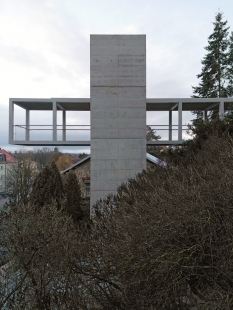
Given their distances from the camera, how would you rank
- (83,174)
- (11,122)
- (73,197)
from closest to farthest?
(11,122) < (73,197) < (83,174)

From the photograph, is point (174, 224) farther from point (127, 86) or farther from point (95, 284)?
point (127, 86)

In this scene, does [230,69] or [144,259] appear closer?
[144,259]

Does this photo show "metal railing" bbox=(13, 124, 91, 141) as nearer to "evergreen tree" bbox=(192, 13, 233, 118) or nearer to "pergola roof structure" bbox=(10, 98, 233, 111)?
"pergola roof structure" bbox=(10, 98, 233, 111)

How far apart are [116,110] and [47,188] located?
5790mm

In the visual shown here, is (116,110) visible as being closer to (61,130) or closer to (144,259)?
(61,130)

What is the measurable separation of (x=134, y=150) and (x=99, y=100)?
297 cm

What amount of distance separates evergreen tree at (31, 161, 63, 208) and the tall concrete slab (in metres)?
2.83

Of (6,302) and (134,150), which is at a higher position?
(134,150)

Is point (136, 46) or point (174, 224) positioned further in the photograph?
point (136, 46)

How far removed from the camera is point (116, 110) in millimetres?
11664

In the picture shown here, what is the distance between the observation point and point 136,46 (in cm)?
1154

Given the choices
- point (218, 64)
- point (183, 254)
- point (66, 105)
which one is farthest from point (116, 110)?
point (218, 64)

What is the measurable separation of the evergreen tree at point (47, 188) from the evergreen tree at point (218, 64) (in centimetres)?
1598

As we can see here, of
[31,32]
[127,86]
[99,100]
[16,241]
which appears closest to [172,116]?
[127,86]
